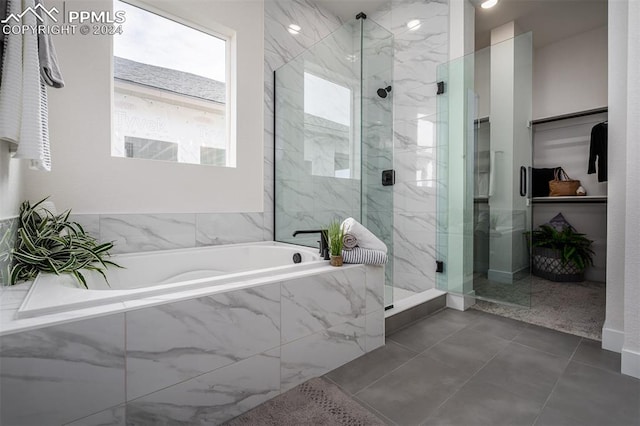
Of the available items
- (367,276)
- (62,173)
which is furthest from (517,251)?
(62,173)

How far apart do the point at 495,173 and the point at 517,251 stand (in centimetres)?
69

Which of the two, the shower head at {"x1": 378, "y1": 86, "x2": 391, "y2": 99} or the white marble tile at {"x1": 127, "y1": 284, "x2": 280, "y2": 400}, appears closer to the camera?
the white marble tile at {"x1": 127, "y1": 284, "x2": 280, "y2": 400}

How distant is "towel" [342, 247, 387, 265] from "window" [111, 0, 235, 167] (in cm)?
141

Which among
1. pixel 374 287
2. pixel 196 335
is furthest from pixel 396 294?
pixel 196 335

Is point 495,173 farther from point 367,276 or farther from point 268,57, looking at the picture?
point 268,57

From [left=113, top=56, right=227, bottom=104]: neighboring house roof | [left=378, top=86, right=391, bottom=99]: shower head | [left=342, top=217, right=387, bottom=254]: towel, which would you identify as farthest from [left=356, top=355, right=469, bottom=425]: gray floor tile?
[left=113, top=56, right=227, bottom=104]: neighboring house roof

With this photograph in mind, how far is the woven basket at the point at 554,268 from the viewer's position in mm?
3389

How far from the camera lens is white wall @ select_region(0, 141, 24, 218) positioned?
1.23m

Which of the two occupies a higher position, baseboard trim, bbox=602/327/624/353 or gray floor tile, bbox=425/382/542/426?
baseboard trim, bbox=602/327/624/353

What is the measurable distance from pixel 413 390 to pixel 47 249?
6.15 feet

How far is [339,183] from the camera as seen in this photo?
2373 millimetres

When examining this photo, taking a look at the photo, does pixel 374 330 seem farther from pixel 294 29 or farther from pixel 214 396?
pixel 294 29

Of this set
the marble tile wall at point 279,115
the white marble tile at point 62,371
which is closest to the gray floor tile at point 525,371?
the marble tile wall at point 279,115

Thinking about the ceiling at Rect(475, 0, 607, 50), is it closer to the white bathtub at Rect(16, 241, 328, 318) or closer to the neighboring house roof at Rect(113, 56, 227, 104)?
the neighboring house roof at Rect(113, 56, 227, 104)
